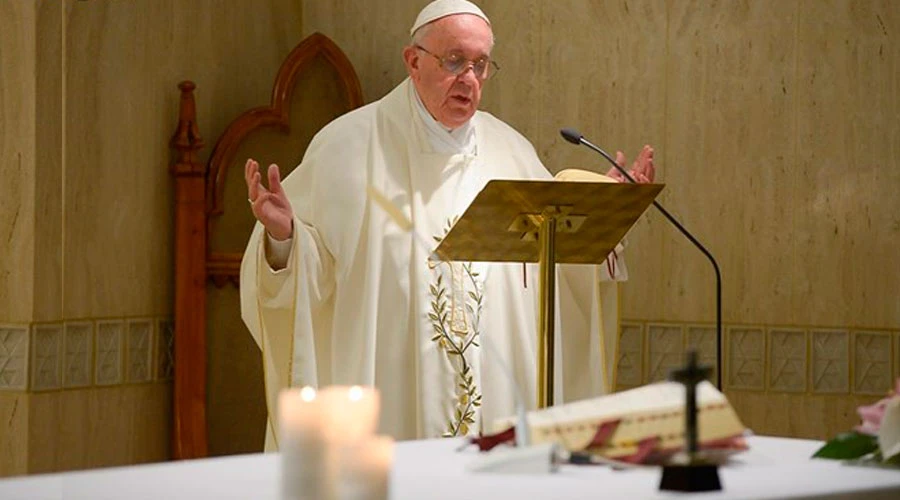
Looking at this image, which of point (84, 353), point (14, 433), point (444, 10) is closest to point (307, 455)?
point (444, 10)

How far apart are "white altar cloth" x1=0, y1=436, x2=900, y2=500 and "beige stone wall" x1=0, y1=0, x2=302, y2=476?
358 cm

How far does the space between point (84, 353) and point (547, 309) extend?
2.65 m

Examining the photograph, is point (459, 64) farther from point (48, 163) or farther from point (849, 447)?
point (849, 447)

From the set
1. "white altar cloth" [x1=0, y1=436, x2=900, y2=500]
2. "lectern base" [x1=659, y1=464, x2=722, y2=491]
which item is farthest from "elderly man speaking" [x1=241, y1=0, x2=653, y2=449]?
"lectern base" [x1=659, y1=464, x2=722, y2=491]

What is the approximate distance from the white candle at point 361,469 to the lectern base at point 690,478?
0.56 meters

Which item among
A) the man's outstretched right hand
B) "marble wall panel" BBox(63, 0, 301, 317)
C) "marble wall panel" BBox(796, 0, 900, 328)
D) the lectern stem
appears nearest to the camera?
the lectern stem

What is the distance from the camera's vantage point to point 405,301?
6.07 meters

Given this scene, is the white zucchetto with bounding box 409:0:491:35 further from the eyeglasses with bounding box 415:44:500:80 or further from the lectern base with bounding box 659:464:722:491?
the lectern base with bounding box 659:464:722:491

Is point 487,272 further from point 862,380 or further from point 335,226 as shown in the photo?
point 862,380

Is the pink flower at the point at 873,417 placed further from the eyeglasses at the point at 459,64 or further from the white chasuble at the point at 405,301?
the eyeglasses at the point at 459,64

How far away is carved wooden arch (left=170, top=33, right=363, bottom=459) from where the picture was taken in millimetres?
7266

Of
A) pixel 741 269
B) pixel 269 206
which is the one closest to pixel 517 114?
pixel 741 269

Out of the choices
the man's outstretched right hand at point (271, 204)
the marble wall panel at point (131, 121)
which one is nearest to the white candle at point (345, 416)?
the man's outstretched right hand at point (271, 204)

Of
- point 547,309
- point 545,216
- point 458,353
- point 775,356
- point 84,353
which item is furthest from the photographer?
point 775,356
